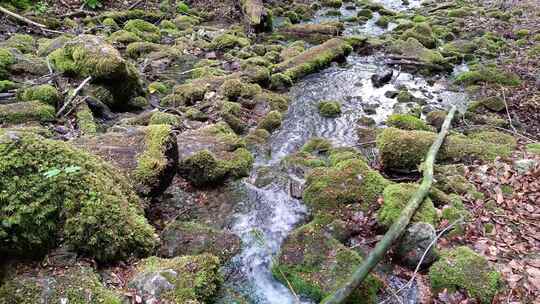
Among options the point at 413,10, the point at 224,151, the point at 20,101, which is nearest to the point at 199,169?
the point at 224,151

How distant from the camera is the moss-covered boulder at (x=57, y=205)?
12.5ft

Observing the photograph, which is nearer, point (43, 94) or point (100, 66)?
point (43, 94)

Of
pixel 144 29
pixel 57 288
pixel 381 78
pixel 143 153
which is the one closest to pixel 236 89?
pixel 381 78

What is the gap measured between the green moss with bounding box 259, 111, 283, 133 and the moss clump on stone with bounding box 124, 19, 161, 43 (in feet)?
24.5

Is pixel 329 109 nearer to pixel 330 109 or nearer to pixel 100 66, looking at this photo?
pixel 330 109

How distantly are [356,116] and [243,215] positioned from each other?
16.9 feet

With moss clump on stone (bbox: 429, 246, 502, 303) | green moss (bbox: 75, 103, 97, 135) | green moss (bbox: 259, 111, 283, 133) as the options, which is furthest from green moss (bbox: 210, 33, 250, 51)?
moss clump on stone (bbox: 429, 246, 502, 303)

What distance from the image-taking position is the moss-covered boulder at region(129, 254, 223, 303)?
4.10 m

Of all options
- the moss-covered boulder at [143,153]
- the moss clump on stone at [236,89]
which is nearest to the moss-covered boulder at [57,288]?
the moss-covered boulder at [143,153]

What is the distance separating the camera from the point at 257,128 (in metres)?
9.36

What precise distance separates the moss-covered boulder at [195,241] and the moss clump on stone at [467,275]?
2.68 metres

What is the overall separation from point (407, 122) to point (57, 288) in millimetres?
7874

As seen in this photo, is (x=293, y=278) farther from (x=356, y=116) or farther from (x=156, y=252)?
(x=356, y=116)

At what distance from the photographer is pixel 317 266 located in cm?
505
